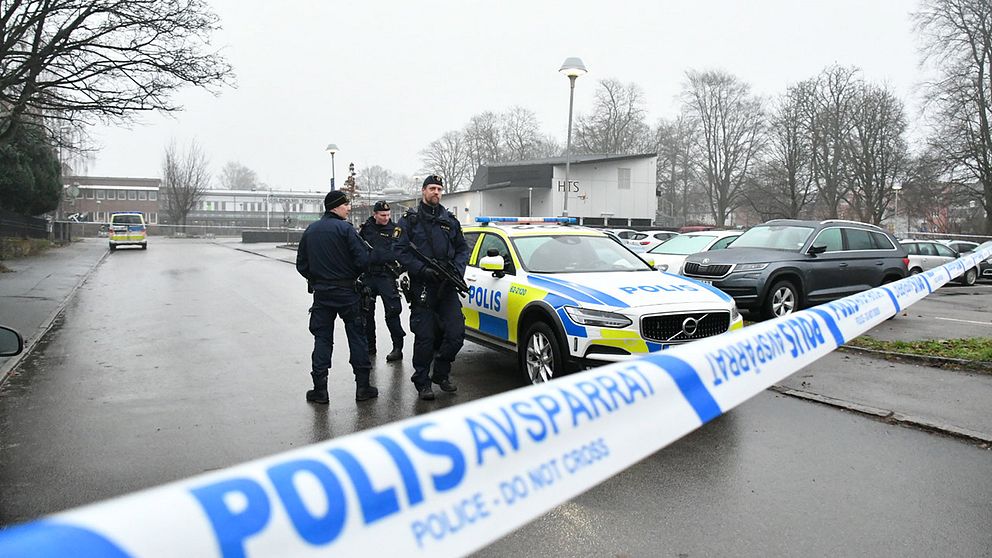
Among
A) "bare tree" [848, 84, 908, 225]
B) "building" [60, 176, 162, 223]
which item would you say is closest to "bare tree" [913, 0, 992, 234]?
"bare tree" [848, 84, 908, 225]

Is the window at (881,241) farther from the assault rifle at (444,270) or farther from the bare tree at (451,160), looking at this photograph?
the bare tree at (451,160)

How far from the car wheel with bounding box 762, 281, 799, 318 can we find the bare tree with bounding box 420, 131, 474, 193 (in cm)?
7298

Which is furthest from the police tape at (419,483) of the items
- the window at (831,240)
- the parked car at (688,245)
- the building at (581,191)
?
the building at (581,191)

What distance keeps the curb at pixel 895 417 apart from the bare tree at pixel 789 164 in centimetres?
4834

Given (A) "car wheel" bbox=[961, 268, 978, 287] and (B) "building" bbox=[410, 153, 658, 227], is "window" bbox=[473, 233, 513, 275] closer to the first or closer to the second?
(A) "car wheel" bbox=[961, 268, 978, 287]

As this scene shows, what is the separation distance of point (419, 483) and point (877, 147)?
5510 cm

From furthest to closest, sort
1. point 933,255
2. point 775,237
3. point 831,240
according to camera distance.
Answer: point 933,255 → point 775,237 → point 831,240

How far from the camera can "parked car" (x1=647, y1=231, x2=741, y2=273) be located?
14.2m

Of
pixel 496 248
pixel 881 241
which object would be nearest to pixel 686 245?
pixel 881 241

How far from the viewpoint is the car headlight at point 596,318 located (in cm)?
568

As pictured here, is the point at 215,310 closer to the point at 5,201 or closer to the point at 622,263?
the point at 622,263

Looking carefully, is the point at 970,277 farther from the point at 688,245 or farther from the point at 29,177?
the point at 29,177

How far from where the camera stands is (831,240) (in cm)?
1150

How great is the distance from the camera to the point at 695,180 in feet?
232
